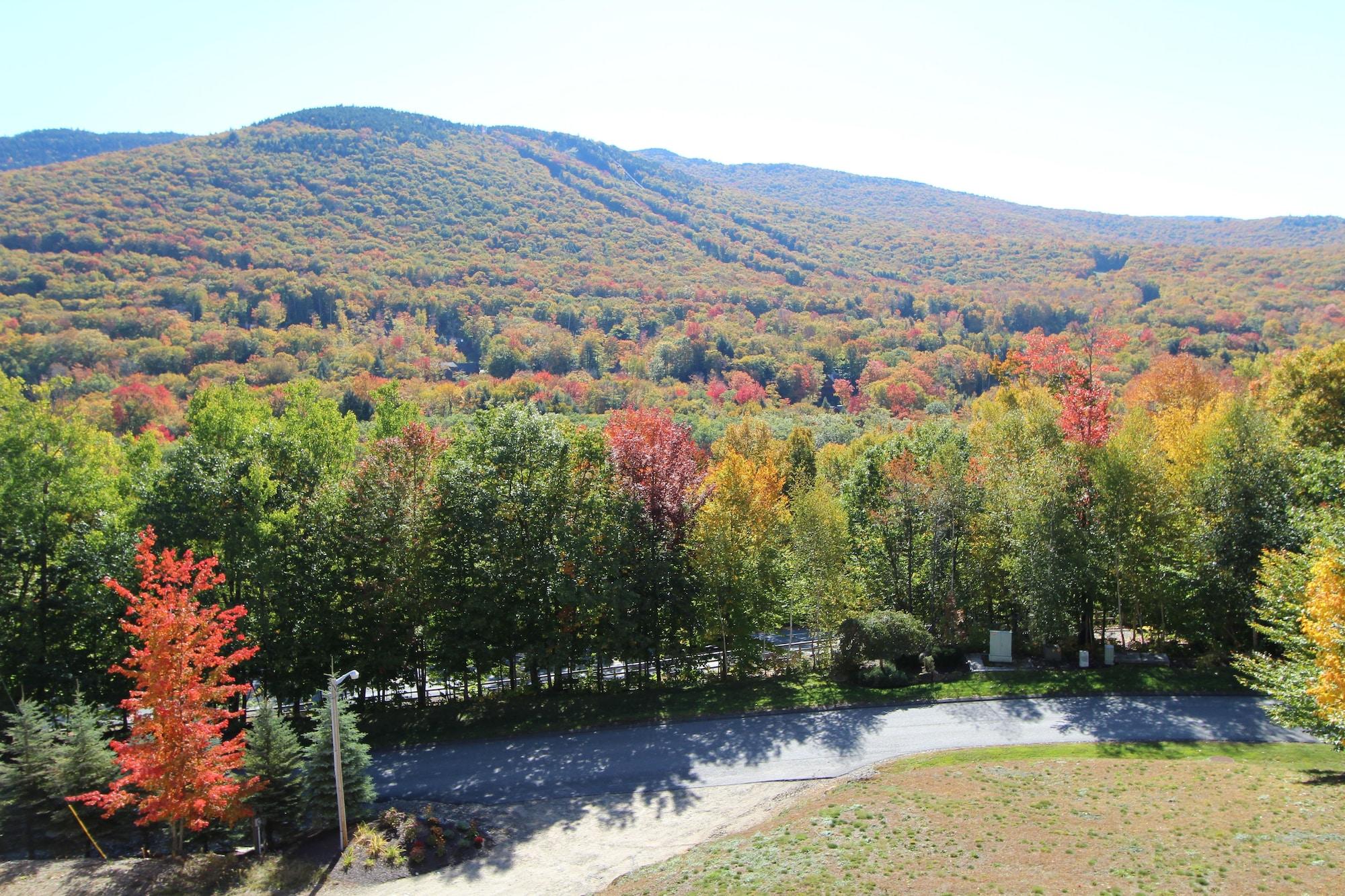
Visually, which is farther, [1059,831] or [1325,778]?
[1325,778]

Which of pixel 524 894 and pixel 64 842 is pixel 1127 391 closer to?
pixel 524 894

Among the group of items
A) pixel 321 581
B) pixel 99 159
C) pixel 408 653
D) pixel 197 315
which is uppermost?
pixel 99 159

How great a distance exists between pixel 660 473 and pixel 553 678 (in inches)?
355

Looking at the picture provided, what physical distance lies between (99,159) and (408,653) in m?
187

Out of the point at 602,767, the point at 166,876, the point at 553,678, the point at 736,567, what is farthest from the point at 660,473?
the point at 166,876

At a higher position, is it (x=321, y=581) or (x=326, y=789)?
(x=321, y=581)

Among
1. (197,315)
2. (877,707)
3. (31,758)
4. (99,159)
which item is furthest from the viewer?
(99,159)

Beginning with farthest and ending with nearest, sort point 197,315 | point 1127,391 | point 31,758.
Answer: point 197,315 < point 1127,391 < point 31,758

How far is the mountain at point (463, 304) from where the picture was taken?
101 meters

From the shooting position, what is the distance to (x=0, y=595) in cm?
2456

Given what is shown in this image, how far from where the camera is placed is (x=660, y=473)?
28750 millimetres

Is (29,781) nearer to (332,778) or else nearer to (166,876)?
(166,876)

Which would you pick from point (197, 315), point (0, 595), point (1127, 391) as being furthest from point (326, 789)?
point (197, 315)

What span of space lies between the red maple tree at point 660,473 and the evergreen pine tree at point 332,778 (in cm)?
1200
